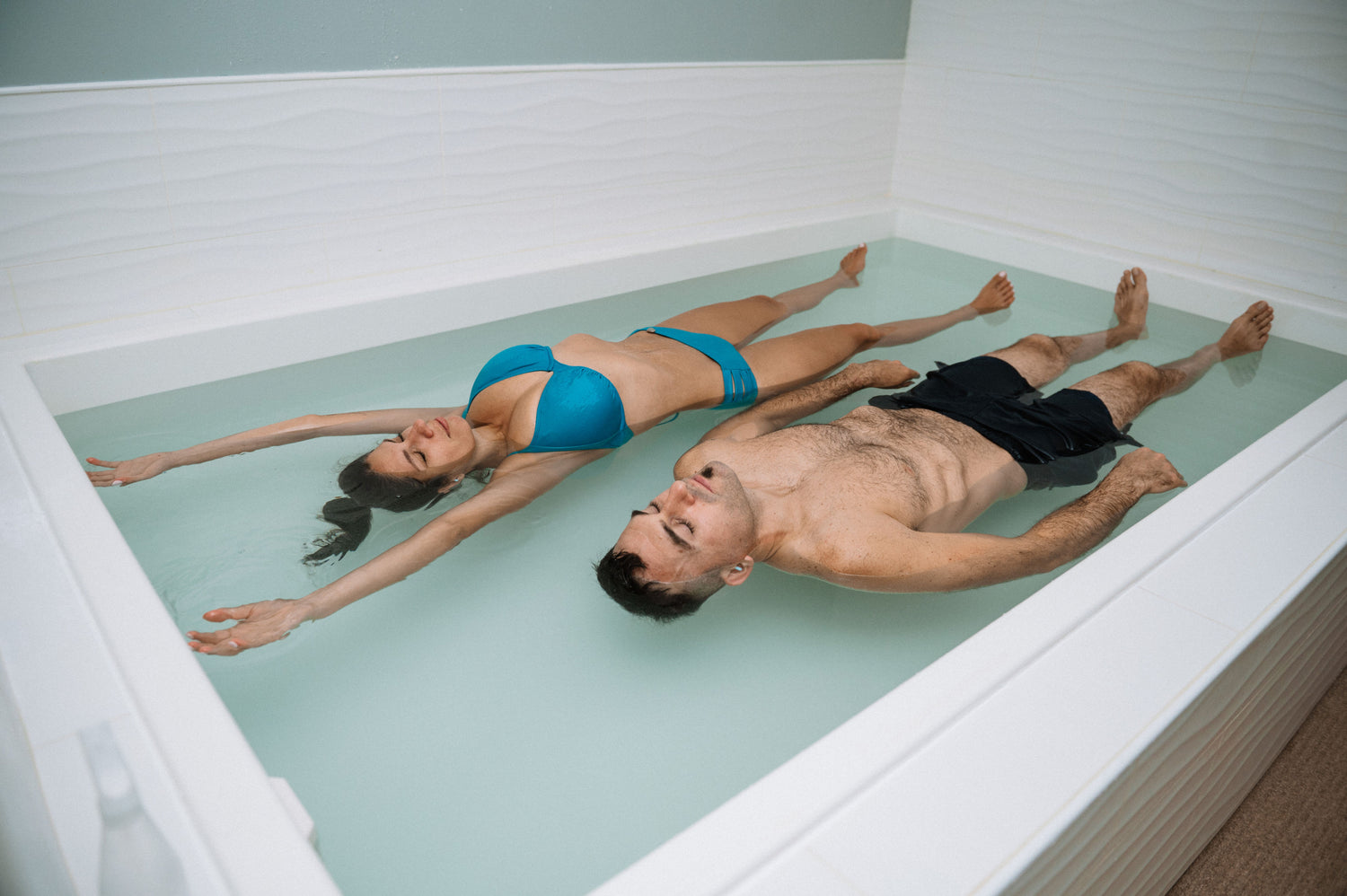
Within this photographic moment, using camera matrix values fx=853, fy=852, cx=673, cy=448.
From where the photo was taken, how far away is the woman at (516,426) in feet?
5.50

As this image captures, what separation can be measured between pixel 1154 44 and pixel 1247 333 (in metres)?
1.22

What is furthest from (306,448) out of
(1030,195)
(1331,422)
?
(1030,195)

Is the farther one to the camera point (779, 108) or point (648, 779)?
point (779, 108)

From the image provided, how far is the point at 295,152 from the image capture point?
2293mm

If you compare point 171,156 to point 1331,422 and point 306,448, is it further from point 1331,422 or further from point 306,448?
point 1331,422

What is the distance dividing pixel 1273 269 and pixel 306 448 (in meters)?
3.21

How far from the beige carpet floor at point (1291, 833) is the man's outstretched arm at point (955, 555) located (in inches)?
21.2

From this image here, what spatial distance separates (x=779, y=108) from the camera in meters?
3.37

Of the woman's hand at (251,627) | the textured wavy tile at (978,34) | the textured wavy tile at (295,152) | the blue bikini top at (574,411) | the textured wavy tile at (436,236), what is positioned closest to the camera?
the woman's hand at (251,627)

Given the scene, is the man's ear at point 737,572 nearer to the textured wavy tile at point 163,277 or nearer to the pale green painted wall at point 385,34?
the textured wavy tile at point 163,277

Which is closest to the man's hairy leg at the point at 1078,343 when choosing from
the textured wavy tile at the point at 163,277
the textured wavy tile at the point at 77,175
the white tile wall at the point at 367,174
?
the white tile wall at the point at 367,174

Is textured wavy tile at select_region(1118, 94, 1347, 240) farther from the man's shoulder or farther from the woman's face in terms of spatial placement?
the woman's face

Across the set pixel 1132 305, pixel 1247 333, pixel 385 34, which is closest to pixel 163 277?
pixel 385 34

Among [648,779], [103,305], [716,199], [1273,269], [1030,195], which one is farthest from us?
[1030,195]
